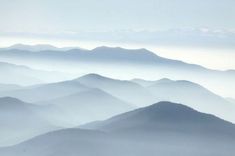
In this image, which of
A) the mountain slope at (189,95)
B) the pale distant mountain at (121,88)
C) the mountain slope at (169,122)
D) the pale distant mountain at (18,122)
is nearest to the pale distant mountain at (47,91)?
the pale distant mountain at (121,88)

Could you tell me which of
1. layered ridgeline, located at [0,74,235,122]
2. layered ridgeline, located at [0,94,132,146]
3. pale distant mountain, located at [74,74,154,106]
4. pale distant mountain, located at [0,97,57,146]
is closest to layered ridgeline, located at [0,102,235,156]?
pale distant mountain, located at [0,97,57,146]

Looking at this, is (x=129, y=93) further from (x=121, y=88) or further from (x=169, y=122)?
(x=169, y=122)

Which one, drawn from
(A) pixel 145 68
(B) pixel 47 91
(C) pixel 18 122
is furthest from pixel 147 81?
(C) pixel 18 122

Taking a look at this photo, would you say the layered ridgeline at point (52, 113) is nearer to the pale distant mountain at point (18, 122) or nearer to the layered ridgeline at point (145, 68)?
the pale distant mountain at point (18, 122)

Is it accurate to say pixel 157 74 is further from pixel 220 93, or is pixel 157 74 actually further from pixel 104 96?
pixel 104 96

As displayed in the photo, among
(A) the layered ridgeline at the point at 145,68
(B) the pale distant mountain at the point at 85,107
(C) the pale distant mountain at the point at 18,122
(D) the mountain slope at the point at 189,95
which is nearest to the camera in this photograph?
(C) the pale distant mountain at the point at 18,122

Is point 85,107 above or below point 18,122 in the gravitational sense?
below
